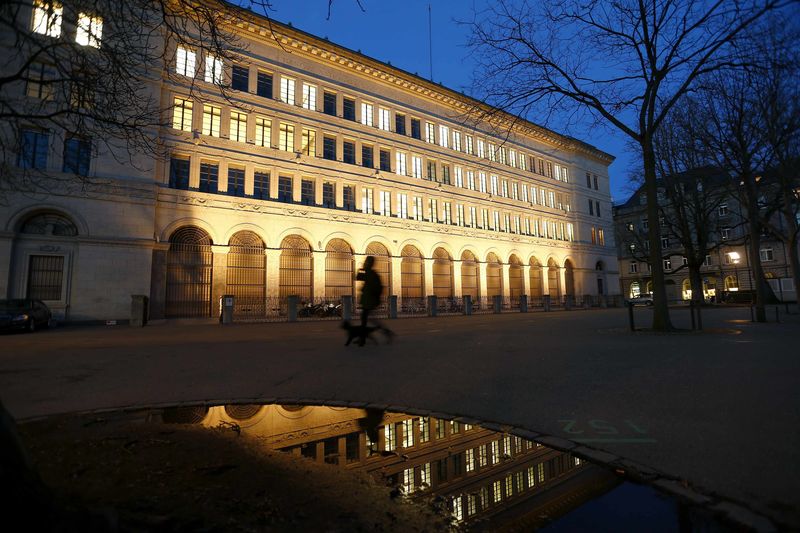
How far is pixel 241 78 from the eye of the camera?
25.4m

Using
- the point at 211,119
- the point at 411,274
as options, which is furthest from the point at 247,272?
the point at 411,274

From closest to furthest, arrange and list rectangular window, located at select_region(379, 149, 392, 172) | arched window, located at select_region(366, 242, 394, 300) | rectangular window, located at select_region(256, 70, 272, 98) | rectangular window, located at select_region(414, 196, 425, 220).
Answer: rectangular window, located at select_region(256, 70, 272, 98), arched window, located at select_region(366, 242, 394, 300), rectangular window, located at select_region(379, 149, 392, 172), rectangular window, located at select_region(414, 196, 425, 220)

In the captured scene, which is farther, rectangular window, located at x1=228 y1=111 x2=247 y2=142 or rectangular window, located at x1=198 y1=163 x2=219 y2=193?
rectangular window, located at x1=228 y1=111 x2=247 y2=142

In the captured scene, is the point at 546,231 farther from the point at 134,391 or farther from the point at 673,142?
the point at 134,391

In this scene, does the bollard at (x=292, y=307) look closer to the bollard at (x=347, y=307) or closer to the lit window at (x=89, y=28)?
the bollard at (x=347, y=307)

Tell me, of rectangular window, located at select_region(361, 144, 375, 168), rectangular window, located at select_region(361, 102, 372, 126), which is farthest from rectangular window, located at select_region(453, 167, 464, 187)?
rectangular window, located at select_region(361, 102, 372, 126)

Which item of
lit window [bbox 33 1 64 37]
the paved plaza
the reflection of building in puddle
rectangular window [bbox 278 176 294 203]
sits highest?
rectangular window [bbox 278 176 294 203]

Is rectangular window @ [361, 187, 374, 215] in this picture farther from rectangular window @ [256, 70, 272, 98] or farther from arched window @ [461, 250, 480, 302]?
arched window @ [461, 250, 480, 302]

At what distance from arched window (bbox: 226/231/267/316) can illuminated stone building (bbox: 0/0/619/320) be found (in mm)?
86

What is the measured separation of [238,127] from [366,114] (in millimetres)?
10325

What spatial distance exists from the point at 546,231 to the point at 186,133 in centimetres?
3640

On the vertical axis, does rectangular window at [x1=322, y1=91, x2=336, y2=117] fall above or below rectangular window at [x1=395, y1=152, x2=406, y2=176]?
above

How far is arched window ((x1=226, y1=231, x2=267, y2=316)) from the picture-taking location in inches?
922

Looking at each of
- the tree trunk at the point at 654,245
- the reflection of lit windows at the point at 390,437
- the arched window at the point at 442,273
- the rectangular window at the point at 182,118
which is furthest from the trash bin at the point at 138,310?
the tree trunk at the point at 654,245
